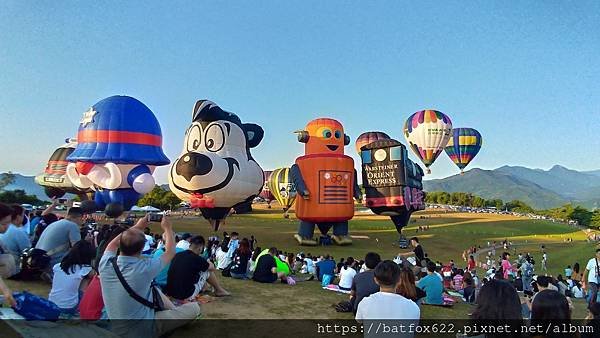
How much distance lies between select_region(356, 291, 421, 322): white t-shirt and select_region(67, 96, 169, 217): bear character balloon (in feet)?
53.0

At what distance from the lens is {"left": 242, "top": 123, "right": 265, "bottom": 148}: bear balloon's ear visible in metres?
21.8

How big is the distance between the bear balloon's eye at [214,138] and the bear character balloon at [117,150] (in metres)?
2.16

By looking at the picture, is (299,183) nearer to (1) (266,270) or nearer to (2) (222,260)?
(2) (222,260)

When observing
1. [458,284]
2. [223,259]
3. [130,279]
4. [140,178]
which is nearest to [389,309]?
[130,279]

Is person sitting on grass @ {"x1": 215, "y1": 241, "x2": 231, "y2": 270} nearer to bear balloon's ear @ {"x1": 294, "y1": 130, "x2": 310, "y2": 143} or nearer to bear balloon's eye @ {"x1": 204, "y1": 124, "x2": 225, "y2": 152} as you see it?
A: bear balloon's eye @ {"x1": 204, "y1": 124, "x2": 225, "y2": 152}

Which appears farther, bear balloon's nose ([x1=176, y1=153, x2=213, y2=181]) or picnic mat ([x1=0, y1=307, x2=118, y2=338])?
bear balloon's nose ([x1=176, y1=153, x2=213, y2=181])

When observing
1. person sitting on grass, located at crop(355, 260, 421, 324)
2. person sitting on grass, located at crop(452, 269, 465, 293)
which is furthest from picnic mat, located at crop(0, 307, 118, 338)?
person sitting on grass, located at crop(452, 269, 465, 293)

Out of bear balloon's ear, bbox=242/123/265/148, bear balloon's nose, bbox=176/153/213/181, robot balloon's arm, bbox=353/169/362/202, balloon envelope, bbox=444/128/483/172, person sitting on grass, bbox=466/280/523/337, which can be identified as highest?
balloon envelope, bbox=444/128/483/172

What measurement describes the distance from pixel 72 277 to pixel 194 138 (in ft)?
50.6

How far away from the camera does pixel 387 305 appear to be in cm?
359

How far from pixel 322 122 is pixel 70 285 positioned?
58.7ft

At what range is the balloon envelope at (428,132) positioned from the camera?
95.8 ft

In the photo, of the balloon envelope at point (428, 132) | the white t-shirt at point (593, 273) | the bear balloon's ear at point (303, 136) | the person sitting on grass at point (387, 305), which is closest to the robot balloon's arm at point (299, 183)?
the bear balloon's ear at point (303, 136)

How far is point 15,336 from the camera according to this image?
3.55 metres
